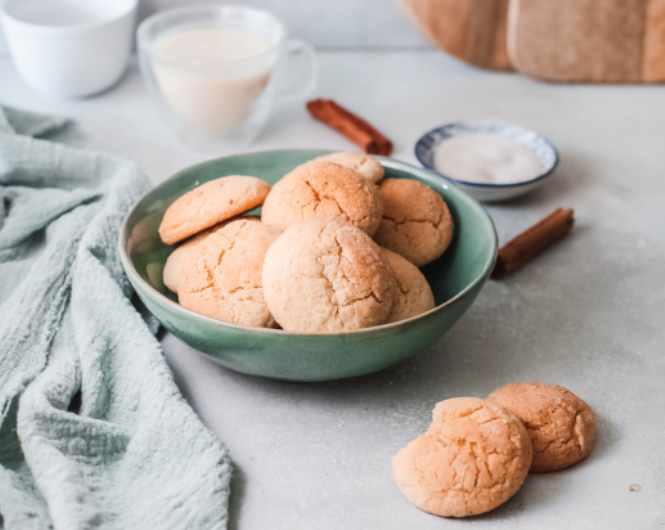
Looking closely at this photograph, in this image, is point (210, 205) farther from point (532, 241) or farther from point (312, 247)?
point (532, 241)

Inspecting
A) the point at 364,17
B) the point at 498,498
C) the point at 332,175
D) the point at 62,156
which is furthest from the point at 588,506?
the point at 364,17

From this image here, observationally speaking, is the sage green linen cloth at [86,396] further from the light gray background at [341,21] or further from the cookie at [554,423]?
the light gray background at [341,21]

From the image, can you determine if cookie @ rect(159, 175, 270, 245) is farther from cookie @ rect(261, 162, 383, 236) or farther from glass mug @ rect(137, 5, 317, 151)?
glass mug @ rect(137, 5, 317, 151)

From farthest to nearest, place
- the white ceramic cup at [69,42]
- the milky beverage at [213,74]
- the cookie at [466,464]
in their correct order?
1. the white ceramic cup at [69,42]
2. the milky beverage at [213,74]
3. the cookie at [466,464]

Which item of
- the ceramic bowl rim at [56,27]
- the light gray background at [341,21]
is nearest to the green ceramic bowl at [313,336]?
the ceramic bowl rim at [56,27]

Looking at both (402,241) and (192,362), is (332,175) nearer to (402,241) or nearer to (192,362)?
(402,241)

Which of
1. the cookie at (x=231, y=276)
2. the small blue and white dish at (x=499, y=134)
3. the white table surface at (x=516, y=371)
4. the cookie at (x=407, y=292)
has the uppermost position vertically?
the cookie at (x=231, y=276)

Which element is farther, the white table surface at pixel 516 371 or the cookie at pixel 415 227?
the cookie at pixel 415 227

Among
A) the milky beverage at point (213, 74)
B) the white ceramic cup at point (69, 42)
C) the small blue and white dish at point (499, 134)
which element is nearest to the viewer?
the small blue and white dish at point (499, 134)
